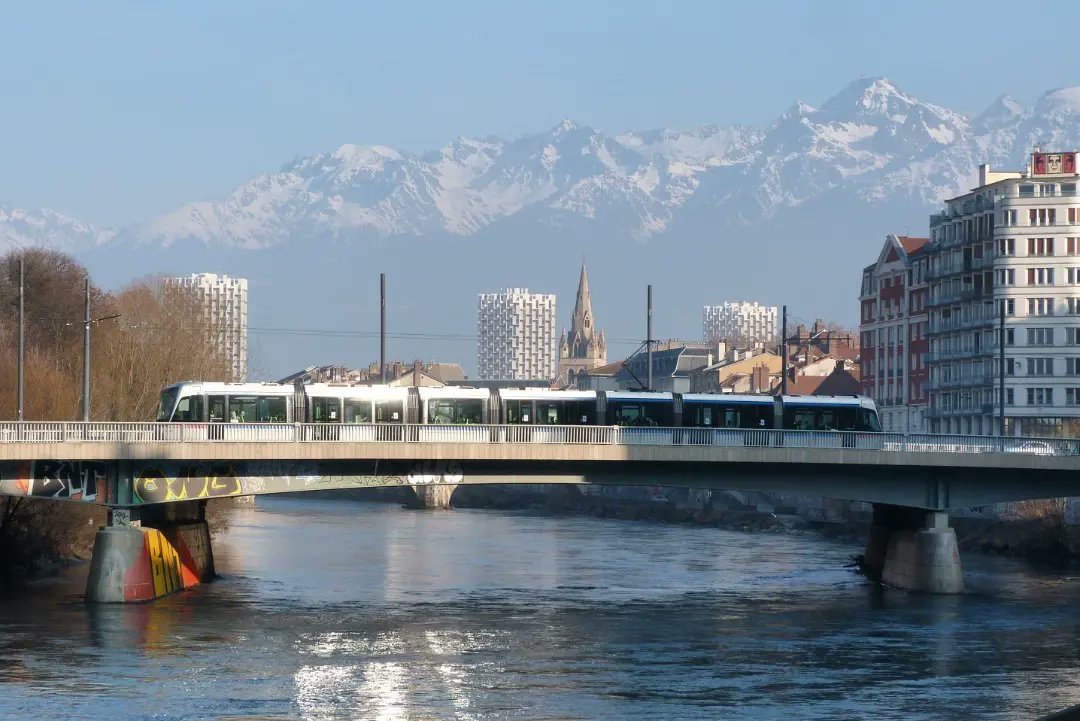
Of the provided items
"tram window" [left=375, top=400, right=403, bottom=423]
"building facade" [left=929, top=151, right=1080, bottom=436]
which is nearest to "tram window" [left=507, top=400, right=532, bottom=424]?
"tram window" [left=375, top=400, right=403, bottom=423]

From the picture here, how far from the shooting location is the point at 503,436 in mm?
87375

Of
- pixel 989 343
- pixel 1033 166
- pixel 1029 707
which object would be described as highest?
pixel 1033 166

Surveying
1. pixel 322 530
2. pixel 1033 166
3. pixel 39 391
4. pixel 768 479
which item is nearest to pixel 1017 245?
pixel 1033 166

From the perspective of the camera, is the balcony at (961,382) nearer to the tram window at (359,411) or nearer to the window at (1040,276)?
the window at (1040,276)

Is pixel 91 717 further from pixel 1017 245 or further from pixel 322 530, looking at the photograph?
pixel 1017 245

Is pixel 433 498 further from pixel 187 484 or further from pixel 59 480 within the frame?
pixel 59 480

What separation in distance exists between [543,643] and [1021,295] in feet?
327

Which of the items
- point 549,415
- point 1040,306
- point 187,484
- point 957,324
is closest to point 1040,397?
point 1040,306

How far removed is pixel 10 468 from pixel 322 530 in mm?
64859

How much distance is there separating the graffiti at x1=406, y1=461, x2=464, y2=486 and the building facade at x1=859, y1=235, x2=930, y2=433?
325ft

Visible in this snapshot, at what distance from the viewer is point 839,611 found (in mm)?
88500

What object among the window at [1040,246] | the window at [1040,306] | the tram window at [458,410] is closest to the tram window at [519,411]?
the tram window at [458,410]

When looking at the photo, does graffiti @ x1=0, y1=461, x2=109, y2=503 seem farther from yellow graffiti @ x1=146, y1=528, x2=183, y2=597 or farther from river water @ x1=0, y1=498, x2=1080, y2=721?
river water @ x1=0, y1=498, x2=1080, y2=721

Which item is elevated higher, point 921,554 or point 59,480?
point 59,480
